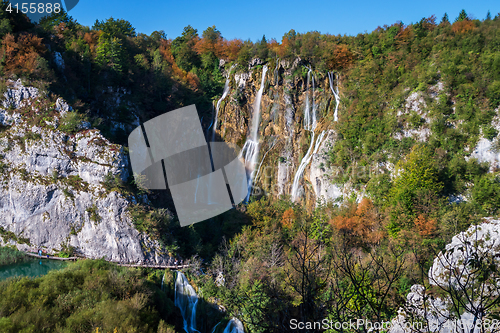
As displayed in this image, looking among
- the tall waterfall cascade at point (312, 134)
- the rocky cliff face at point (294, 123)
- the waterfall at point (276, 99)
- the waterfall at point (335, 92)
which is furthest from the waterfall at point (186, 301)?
the waterfall at point (335, 92)

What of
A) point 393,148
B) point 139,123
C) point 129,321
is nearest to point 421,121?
point 393,148

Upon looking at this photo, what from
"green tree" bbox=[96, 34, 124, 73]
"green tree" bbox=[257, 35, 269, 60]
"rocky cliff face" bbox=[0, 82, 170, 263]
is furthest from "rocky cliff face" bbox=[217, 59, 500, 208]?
"rocky cliff face" bbox=[0, 82, 170, 263]

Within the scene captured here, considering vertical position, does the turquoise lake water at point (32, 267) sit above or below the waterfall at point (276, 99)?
below

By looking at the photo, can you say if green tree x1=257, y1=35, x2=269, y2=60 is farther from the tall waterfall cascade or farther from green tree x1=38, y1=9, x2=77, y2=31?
green tree x1=38, y1=9, x2=77, y2=31

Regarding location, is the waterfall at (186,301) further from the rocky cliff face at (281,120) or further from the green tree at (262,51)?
the green tree at (262,51)

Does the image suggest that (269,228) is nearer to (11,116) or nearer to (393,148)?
(393,148)
